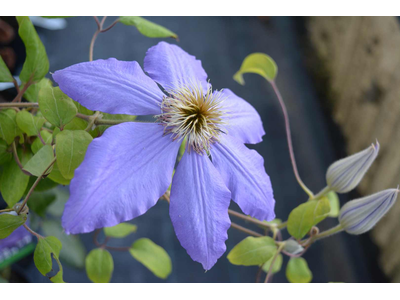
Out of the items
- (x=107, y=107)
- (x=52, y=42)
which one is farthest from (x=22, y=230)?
(x=52, y=42)

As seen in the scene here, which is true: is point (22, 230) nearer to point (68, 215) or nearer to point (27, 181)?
point (27, 181)

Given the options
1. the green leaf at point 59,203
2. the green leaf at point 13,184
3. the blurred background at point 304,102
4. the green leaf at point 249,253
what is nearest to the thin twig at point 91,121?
the green leaf at point 13,184

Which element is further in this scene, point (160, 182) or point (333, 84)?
point (333, 84)

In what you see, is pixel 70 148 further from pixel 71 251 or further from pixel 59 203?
pixel 71 251

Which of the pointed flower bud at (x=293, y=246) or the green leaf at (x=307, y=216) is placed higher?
the green leaf at (x=307, y=216)

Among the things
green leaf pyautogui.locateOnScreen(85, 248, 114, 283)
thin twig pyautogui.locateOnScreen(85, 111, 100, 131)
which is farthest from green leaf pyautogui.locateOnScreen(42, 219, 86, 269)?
thin twig pyautogui.locateOnScreen(85, 111, 100, 131)

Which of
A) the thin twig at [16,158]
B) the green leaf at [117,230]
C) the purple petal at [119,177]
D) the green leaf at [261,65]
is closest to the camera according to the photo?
the purple petal at [119,177]

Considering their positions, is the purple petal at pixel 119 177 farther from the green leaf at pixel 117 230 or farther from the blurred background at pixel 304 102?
the blurred background at pixel 304 102
